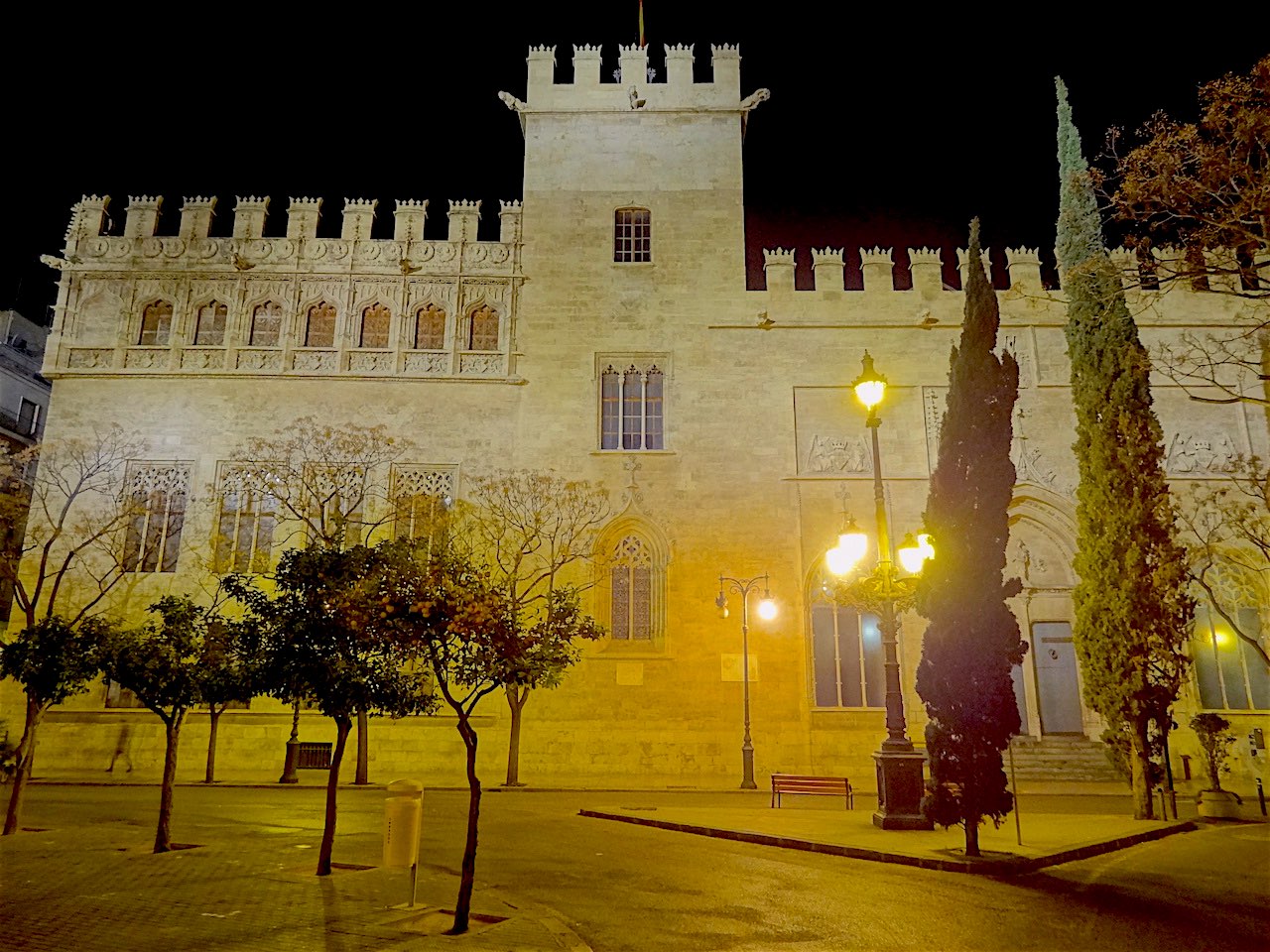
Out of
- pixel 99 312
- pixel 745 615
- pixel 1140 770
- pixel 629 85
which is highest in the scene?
pixel 629 85

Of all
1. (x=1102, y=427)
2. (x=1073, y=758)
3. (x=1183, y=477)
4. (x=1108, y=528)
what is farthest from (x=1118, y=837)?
(x=1183, y=477)

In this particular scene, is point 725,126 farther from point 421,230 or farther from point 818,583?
point 818,583

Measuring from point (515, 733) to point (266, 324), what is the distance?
14.2 meters

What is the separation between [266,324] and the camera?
25250 millimetres

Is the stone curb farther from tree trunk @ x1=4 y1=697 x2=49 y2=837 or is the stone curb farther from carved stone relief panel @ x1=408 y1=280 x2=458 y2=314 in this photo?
carved stone relief panel @ x1=408 y1=280 x2=458 y2=314

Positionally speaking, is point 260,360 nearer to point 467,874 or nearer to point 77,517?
point 77,517

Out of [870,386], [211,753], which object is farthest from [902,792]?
[211,753]

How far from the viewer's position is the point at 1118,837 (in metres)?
12.3

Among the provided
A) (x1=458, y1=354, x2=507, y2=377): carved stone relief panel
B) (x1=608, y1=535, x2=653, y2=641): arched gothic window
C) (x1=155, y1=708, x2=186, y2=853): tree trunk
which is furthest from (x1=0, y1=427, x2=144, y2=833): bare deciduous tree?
(x1=608, y1=535, x2=653, y2=641): arched gothic window

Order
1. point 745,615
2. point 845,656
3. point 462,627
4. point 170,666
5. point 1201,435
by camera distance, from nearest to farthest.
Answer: point 462,627 → point 170,666 → point 745,615 → point 845,656 → point 1201,435

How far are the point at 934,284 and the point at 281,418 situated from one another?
19.3m

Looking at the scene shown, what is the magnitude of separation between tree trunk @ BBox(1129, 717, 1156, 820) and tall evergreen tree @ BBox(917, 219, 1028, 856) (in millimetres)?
5587

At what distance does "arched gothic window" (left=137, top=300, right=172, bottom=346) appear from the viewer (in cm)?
2511

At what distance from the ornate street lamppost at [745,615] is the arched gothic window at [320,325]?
13.5 meters
